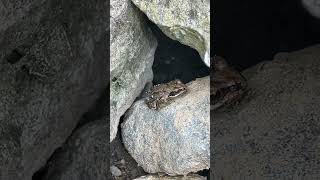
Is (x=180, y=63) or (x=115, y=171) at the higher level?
(x=180, y=63)

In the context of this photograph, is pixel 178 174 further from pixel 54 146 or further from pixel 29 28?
pixel 29 28

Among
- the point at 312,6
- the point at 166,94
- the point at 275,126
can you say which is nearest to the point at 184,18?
the point at 166,94

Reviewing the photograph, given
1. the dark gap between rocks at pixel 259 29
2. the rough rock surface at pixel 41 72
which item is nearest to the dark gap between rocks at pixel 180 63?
the dark gap between rocks at pixel 259 29

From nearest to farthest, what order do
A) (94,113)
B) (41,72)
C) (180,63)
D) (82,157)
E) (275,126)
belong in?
(41,72) < (275,126) < (82,157) < (94,113) < (180,63)

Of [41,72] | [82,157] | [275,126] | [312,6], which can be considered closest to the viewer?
[41,72]

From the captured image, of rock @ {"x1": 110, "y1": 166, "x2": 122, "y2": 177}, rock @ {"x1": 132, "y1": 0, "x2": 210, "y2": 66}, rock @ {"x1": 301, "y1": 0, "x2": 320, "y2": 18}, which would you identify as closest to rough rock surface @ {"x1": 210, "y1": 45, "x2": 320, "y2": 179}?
rock @ {"x1": 301, "y1": 0, "x2": 320, "y2": 18}

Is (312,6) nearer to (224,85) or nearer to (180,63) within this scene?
(224,85)

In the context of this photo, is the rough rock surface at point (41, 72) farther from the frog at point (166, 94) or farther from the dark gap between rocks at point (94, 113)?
the frog at point (166, 94)
